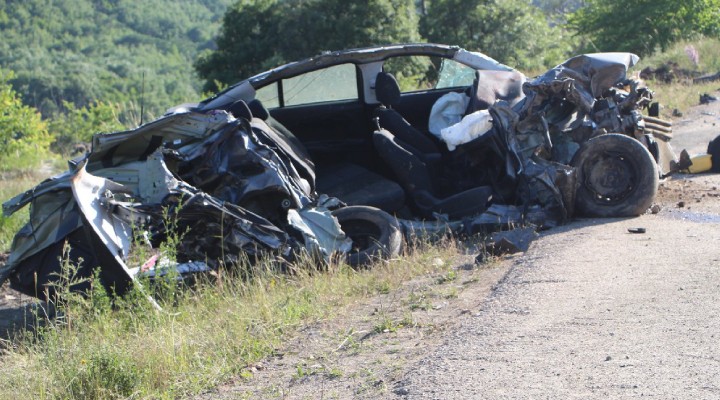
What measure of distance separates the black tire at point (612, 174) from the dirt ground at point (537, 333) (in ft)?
2.64

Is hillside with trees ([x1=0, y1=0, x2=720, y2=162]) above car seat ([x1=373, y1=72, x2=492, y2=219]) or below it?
above

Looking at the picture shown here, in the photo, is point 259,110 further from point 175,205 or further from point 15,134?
point 15,134

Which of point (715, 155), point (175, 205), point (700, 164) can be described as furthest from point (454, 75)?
point (175, 205)

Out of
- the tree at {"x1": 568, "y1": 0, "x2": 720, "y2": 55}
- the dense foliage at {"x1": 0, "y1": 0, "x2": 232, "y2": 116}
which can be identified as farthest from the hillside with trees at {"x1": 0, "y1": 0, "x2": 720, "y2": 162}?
the dense foliage at {"x1": 0, "y1": 0, "x2": 232, "y2": 116}

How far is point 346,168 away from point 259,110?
1.26m

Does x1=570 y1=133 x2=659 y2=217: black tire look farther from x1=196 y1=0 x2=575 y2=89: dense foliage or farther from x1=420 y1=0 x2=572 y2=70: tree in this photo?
x1=420 y1=0 x2=572 y2=70: tree

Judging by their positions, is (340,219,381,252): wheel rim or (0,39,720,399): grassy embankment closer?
(0,39,720,399): grassy embankment

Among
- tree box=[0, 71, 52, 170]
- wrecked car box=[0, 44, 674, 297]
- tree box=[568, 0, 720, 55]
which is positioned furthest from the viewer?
tree box=[568, 0, 720, 55]

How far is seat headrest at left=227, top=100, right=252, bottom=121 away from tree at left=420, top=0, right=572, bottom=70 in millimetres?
29509

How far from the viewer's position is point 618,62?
8938mm

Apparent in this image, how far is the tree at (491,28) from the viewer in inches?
1483

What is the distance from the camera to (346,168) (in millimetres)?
9633

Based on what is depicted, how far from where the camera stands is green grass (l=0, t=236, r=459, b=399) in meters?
5.29

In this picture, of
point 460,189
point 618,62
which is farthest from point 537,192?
point 618,62
